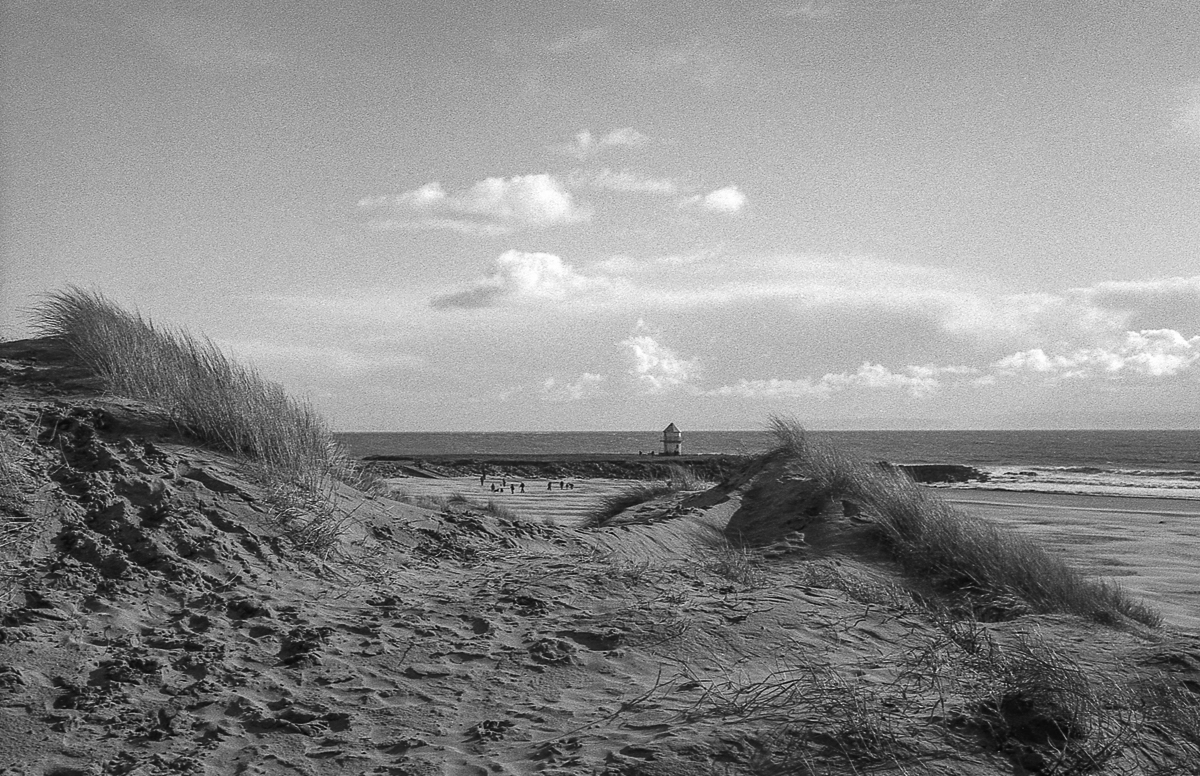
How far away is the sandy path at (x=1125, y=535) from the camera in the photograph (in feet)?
30.8

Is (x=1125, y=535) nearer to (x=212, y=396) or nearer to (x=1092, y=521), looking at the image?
(x=1092, y=521)

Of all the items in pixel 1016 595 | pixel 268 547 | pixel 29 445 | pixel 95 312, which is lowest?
pixel 1016 595

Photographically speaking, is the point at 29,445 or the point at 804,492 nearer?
the point at 29,445

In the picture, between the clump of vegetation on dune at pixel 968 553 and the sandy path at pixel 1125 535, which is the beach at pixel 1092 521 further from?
the clump of vegetation on dune at pixel 968 553

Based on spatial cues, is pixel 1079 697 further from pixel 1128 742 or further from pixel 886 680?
pixel 886 680

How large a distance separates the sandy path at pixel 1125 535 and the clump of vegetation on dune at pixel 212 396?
7530mm

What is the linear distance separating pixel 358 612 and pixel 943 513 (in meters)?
5.91

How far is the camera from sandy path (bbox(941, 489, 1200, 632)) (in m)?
9.39

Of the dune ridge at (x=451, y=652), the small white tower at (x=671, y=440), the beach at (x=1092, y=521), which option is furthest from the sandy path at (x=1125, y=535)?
the small white tower at (x=671, y=440)

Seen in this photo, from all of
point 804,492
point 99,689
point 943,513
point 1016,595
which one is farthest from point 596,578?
point 804,492

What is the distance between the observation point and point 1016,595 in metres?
6.67

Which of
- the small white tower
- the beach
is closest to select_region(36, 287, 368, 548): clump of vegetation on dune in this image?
the beach

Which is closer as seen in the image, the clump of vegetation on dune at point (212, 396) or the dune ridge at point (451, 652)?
the dune ridge at point (451, 652)

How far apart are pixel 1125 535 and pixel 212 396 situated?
48.2 ft
